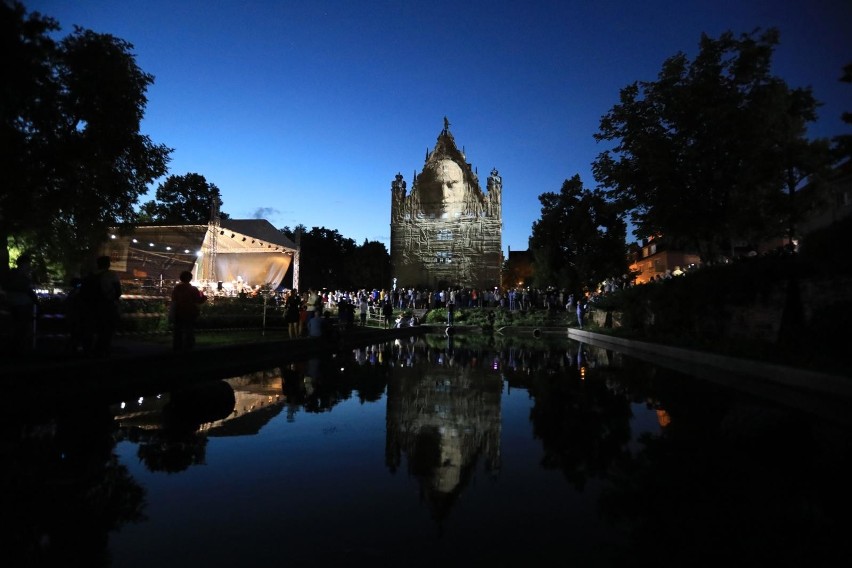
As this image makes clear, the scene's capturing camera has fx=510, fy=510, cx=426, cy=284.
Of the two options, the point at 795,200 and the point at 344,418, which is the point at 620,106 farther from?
the point at 344,418

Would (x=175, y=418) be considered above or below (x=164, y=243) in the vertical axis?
below

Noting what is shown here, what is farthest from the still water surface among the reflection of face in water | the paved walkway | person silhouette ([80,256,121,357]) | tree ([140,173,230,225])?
tree ([140,173,230,225])

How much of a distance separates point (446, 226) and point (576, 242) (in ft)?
43.4

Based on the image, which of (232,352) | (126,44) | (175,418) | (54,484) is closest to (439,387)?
(175,418)

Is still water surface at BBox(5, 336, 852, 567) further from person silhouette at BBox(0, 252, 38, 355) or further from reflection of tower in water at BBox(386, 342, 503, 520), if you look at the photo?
person silhouette at BBox(0, 252, 38, 355)

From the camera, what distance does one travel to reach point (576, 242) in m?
48.7

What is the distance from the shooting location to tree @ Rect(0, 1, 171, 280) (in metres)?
12.2

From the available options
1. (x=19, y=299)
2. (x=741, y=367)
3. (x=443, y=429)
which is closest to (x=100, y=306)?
(x=19, y=299)

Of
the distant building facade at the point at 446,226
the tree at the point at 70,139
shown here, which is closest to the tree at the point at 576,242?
the distant building facade at the point at 446,226

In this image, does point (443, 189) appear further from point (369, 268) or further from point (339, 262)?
point (339, 262)

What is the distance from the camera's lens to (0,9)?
9.76 meters

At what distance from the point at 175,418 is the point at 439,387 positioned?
415 centimetres

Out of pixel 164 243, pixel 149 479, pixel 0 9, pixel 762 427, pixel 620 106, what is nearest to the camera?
pixel 149 479

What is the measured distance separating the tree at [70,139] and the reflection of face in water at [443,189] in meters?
39.3
